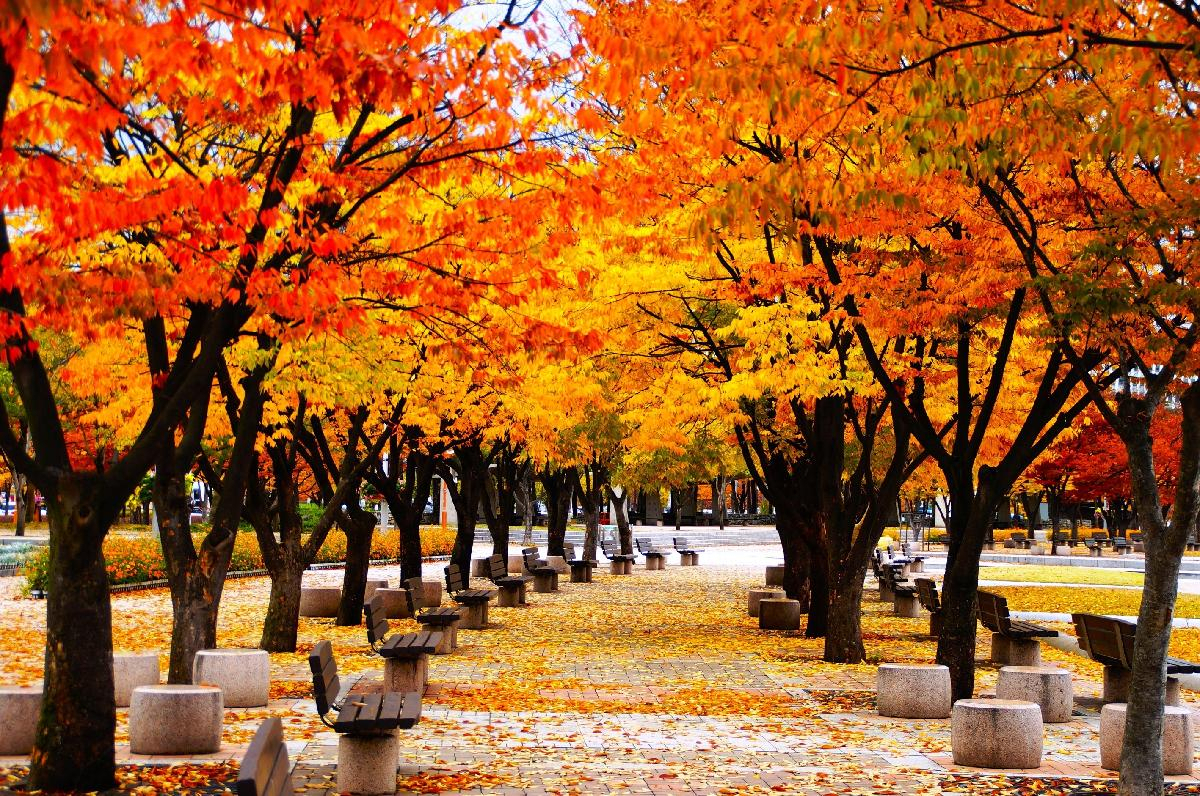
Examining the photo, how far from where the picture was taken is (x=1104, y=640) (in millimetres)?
13742

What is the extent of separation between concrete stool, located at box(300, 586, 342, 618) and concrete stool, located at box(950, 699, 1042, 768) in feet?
53.1

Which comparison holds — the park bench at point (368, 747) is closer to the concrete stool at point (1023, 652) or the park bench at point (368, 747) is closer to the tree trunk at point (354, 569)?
the concrete stool at point (1023, 652)

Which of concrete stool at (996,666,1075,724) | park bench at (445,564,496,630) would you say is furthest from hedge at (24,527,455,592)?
concrete stool at (996,666,1075,724)

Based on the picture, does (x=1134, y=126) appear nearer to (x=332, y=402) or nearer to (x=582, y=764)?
(x=582, y=764)

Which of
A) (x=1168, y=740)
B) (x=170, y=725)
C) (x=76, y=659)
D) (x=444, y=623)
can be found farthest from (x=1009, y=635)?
(x=76, y=659)

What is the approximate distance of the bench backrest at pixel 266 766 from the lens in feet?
16.6

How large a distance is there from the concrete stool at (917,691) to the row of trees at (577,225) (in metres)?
0.63

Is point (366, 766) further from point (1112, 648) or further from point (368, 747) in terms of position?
point (1112, 648)

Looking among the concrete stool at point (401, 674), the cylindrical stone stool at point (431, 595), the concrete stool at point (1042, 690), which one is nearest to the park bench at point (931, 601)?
the concrete stool at point (1042, 690)

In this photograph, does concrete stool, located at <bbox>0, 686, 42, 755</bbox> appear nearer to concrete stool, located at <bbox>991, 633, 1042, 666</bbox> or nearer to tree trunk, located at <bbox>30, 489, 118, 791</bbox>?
tree trunk, located at <bbox>30, 489, 118, 791</bbox>

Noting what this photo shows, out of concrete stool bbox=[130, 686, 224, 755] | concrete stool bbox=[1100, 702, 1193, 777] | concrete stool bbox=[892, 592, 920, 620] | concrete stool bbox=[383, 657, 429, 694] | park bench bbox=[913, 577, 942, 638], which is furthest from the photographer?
concrete stool bbox=[892, 592, 920, 620]

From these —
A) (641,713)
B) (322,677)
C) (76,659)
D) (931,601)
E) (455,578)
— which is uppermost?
(76,659)

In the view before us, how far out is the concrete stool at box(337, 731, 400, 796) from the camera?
8.88m

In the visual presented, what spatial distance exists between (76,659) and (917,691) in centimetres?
790
